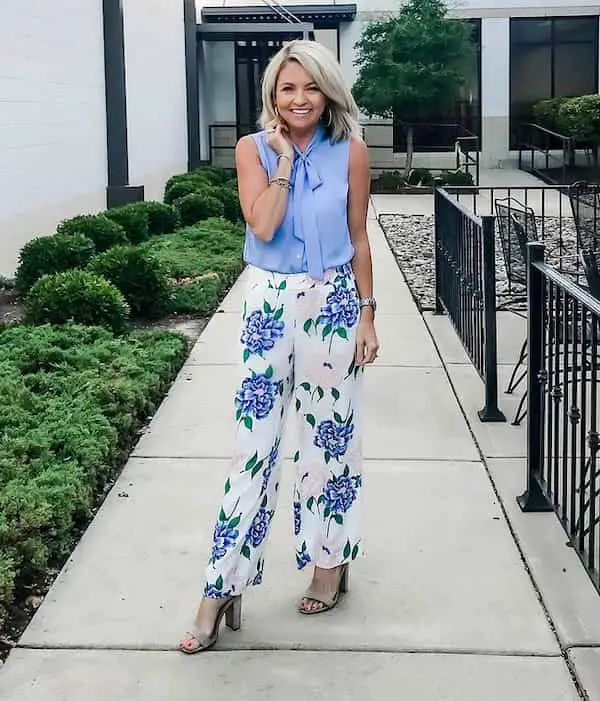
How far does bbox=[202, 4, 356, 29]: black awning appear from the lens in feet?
88.9

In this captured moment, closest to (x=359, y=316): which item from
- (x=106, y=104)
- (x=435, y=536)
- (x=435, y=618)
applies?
(x=435, y=618)

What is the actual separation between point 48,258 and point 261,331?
6842 mm

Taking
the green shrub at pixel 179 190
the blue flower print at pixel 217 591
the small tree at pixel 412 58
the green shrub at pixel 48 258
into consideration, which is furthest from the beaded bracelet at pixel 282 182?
the small tree at pixel 412 58

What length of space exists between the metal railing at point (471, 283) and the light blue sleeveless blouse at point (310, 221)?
2776mm

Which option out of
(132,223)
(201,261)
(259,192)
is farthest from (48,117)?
(259,192)

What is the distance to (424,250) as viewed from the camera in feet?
45.5

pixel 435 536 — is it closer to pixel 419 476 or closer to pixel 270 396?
pixel 419 476

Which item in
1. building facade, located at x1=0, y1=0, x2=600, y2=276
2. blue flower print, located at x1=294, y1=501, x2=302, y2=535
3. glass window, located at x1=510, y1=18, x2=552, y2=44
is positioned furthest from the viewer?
glass window, located at x1=510, y1=18, x2=552, y2=44

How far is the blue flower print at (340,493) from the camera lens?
3674mm

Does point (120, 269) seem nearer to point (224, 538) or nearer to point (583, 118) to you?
point (224, 538)

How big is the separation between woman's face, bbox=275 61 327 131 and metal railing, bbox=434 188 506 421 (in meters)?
2.82

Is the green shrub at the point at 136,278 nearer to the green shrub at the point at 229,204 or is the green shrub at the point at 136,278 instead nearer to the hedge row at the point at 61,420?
the hedge row at the point at 61,420

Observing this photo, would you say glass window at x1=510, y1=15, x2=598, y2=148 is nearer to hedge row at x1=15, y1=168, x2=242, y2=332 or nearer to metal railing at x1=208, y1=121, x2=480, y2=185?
metal railing at x1=208, y1=121, x2=480, y2=185

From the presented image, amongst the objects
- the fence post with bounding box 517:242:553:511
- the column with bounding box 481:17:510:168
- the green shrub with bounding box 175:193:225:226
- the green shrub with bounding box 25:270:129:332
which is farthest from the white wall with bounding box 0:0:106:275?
the column with bounding box 481:17:510:168
